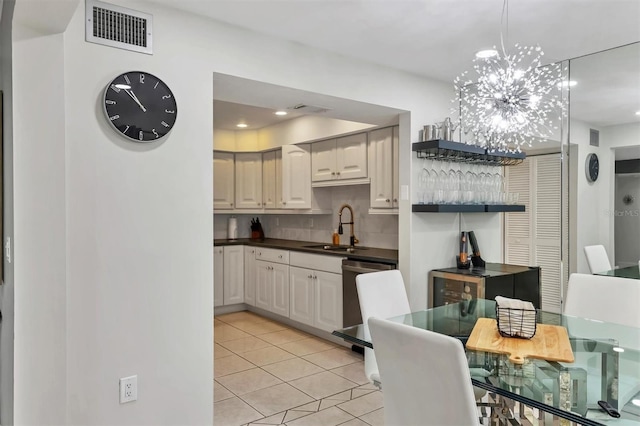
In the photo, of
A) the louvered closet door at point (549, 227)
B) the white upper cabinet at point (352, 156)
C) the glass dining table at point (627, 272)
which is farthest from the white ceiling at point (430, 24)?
the white upper cabinet at point (352, 156)

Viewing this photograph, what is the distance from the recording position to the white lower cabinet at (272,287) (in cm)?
507

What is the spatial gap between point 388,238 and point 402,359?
132 inches

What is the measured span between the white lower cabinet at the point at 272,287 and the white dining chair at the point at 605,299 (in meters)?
3.01

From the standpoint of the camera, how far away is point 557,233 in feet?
12.0

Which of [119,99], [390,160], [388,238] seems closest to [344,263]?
[388,238]

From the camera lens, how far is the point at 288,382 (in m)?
3.50

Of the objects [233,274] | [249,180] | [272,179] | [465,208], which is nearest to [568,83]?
[465,208]

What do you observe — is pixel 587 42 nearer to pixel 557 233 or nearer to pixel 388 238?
pixel 557 233

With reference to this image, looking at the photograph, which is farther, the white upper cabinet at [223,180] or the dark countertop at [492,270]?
the white upper cabinet at [223,180]

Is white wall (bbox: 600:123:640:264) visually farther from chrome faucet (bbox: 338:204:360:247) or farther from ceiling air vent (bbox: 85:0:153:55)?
ceiling air vent (bbox: 85:0:153:55)

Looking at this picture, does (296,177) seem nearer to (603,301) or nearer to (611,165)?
(611,165)

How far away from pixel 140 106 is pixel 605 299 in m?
2.83

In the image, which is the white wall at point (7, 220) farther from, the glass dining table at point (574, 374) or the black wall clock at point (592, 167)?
the black wall clock at point (592, 167)

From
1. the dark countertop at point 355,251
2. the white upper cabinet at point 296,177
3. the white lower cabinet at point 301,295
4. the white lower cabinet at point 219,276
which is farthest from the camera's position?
the white lower cabinet at point 219,276
